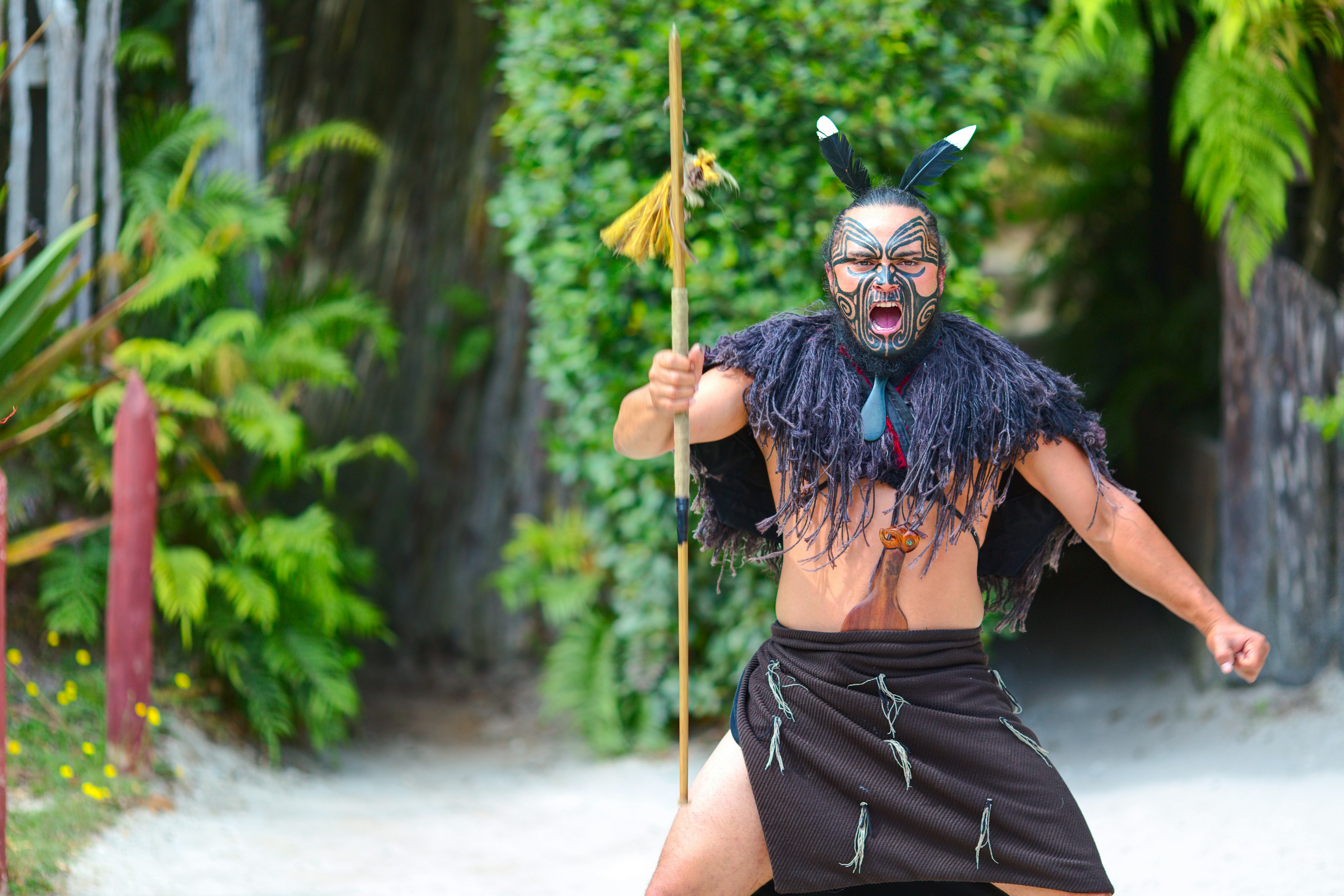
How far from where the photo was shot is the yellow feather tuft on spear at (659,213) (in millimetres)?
2268

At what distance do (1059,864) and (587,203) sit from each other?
2.91 meters

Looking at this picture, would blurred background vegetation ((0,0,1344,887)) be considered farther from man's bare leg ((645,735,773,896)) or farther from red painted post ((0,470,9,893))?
man's bare leg ((645,735,773,896))

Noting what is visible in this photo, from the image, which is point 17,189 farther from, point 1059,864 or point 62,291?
point 1059,864

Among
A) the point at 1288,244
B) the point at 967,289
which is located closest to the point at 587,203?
the point at 967,289

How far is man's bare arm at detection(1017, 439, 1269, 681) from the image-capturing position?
2.15 metres

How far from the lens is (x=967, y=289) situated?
155 inches

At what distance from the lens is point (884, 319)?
2227 millimetres

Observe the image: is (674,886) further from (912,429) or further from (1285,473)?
(1285,473)

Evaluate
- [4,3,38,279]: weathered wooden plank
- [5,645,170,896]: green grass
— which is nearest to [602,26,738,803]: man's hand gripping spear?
[5,645,170,896]: green grass

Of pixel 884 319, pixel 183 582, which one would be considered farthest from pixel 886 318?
pixel 183 582

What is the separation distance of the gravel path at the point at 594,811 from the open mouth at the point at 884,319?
193cm

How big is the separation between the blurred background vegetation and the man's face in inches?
48.2

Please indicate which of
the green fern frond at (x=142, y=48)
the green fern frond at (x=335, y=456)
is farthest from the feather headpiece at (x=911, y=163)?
the green fern frond at (x=142, y=48)

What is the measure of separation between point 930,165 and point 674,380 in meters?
0.70
